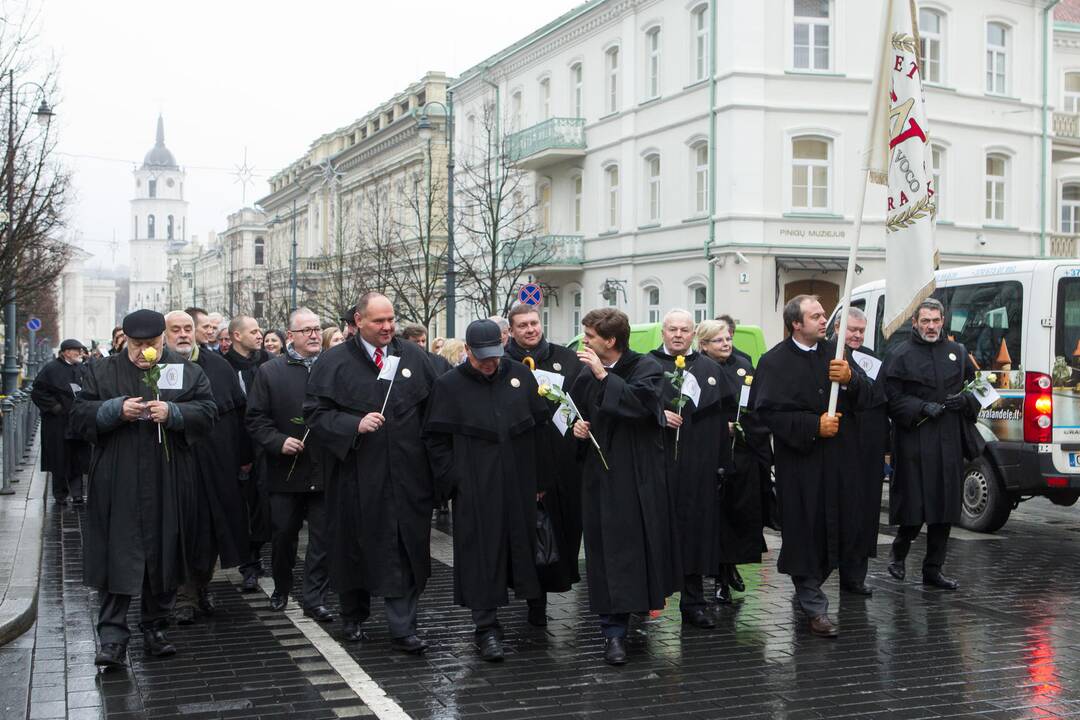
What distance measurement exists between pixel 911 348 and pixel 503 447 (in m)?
3.77

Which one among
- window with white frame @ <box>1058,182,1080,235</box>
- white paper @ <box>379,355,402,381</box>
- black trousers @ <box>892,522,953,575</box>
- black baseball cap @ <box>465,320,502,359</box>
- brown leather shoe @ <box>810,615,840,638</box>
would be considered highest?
window with white frame @ <box>1058,182,1080,235</box>

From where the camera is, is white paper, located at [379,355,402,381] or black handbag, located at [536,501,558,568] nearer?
black handbag, located at [536,501,558,568]

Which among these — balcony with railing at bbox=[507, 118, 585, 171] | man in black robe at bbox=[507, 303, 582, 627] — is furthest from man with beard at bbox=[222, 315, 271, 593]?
balcony with railing at bbox=[507, 118, 585, 171]

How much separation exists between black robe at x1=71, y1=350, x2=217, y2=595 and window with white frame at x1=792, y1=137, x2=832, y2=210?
2475 cm

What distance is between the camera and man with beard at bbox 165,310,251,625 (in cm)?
780

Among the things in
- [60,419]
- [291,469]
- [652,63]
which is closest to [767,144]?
[652,63]

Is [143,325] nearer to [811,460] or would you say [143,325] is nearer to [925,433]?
[811,460]

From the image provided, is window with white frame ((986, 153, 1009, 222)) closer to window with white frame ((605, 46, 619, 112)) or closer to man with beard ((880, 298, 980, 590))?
window with white frame ((605, 46, 619, 112))

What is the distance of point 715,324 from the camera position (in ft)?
30.9

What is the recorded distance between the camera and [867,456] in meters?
8.77

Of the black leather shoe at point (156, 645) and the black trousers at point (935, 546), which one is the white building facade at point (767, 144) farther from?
the black leather shoe at point (156, 645)

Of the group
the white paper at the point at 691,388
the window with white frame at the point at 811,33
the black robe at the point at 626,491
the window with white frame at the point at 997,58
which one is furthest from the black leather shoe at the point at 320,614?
the window with white frame at the point at 997,58

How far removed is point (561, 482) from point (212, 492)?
231 cm

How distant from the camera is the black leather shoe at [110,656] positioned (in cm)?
695
